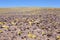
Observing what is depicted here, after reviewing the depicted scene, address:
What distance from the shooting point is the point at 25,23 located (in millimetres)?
7406

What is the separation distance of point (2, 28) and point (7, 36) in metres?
0.67

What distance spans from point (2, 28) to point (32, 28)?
3.48 ft

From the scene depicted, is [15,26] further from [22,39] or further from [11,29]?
[22,39]

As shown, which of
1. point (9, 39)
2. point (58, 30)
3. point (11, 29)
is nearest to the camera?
point (9, 39)

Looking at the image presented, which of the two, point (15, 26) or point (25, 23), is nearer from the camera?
point (15, 26)

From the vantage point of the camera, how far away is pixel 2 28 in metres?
6.56

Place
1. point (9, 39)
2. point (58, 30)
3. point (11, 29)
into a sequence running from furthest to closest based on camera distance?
point (58, 30) → point (11, 29) → point (9, 39)

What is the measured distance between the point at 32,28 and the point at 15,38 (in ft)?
3.45

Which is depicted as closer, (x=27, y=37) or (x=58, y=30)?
(x=27, y=37)

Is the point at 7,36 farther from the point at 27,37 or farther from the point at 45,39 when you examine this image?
the point at 45,39

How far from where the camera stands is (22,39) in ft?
19.5

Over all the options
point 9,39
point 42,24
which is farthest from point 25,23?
point 9,39

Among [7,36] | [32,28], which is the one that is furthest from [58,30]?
[7,36]

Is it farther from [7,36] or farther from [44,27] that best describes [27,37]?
[44,27]
